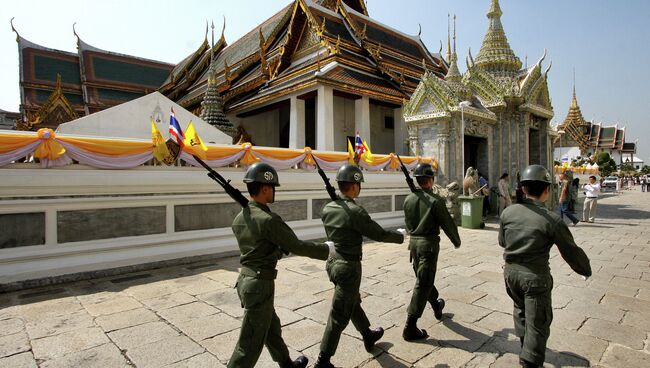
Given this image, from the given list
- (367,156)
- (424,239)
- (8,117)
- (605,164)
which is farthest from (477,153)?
(8,117)

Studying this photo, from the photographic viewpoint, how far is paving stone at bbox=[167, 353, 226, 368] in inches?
112

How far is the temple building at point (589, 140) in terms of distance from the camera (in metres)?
46.9

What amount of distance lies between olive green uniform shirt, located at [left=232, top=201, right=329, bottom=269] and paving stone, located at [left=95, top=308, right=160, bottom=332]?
216 centimetres

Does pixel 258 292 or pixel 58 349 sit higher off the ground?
pixel 258 292

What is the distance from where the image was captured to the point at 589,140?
52.8 metres

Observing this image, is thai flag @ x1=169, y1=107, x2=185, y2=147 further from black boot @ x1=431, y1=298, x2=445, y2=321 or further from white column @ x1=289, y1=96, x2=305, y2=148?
white column @ x1=289, y1=96, x2=305, y2=148

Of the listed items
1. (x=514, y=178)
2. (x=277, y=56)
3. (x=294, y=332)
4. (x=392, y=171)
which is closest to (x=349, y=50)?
(x=277, y=56)

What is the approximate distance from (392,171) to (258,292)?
29.3 ft

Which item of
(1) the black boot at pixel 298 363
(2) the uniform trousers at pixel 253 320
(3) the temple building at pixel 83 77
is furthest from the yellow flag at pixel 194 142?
(3) the temple building at pixel 83 77

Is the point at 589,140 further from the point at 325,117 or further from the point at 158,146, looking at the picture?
the point at 158,146

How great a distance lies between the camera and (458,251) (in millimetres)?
7047

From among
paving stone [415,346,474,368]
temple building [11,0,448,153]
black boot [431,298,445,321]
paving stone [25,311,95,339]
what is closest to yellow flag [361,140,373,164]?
temple building [11,0,448,153]

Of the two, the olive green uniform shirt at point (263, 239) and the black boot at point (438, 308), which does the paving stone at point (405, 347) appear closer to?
the black boot at point (438, 308)

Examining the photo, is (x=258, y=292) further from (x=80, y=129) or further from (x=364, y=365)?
(x=80, y=129)
